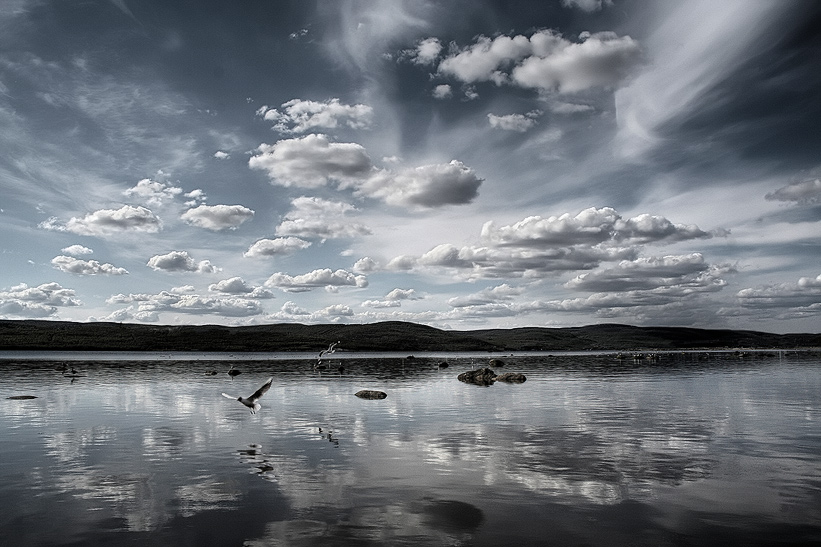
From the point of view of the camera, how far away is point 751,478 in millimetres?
18781

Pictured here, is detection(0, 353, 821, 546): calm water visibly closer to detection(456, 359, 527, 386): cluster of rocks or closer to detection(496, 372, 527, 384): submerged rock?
detection(496, 372, 527, 384): submerged rock

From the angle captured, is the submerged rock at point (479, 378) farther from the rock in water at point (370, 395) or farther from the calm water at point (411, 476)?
the calm water at point (411, 476)

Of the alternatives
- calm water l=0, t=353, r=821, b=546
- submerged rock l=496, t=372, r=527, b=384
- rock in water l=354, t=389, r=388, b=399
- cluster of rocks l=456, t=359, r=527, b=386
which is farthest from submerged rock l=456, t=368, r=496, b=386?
calm water l=0, t=353, r=821, b=546

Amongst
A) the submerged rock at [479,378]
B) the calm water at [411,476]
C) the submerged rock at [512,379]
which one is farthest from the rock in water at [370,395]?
the submerged rock at [512,379]

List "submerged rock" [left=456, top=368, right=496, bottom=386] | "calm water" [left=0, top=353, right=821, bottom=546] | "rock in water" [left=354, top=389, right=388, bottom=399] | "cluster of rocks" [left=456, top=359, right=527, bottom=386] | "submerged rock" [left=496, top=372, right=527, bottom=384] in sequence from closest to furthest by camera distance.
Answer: "calm water" [left=0, top=353, right=821, bottom=546] < "rock in water" [left=354, top=389, right=388, bottom=399] < "submerged rock" [left=496, top=372, right=527, bottom=384] < "cluster of rocks" [left=456, top=359, right=527, bottom=386] < "submerged rock" [left=456, top=368, right=496, bottom=386]

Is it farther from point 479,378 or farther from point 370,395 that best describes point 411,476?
point 479,378

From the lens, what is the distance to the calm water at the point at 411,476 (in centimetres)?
1362

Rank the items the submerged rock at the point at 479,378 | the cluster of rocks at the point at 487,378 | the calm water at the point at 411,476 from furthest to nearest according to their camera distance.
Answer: the submerged rock at the point at 479,378 < the cluster of rocks at the point at 487,378 < the calm water at the point at 411,476

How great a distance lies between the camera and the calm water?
1362 centimetres

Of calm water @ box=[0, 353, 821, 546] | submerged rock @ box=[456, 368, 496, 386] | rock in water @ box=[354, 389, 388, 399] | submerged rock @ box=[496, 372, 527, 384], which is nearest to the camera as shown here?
calm water @ box=[0, 353, 821, 546]

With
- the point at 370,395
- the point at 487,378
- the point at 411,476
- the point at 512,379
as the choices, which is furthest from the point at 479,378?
the point at 411,476

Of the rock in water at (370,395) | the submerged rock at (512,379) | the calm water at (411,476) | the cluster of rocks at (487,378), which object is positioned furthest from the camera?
the cluster of rocks at (487,378)

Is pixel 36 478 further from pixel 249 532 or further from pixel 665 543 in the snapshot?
pixel 665 543

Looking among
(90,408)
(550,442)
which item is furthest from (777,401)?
(90,408)
